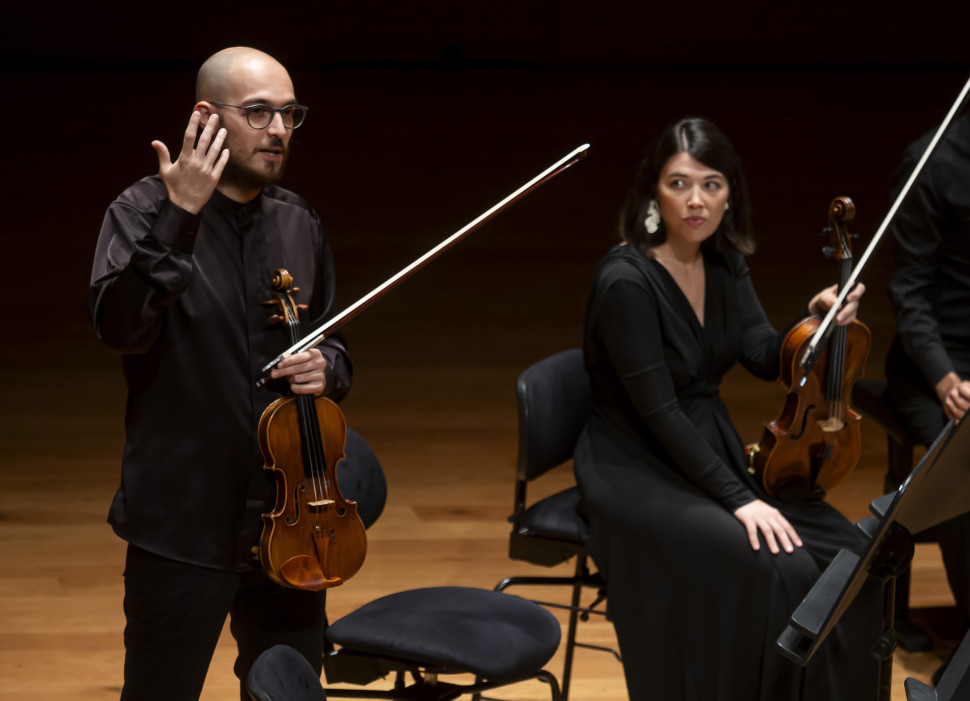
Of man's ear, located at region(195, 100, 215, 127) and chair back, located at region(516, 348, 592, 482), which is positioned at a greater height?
man's ear, located at region(195, 100, 215, 127)

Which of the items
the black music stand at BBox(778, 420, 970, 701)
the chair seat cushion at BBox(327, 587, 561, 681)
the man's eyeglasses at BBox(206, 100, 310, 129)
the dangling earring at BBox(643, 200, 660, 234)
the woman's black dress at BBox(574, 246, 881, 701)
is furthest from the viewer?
the dangling earring at BBox(643, 200, 660, 234)

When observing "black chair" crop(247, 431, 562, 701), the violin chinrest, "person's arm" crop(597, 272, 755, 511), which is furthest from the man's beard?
"person's arm" crop(597, 272, 755, 511)

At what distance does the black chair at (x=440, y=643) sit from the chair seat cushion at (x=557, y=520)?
283 millimetres

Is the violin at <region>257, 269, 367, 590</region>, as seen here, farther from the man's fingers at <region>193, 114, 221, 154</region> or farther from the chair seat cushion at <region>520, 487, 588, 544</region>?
the chair seat cushion at <region>520, 487, 588, 544</region>

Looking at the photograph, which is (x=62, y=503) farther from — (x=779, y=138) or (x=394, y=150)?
(x=779, y=138)

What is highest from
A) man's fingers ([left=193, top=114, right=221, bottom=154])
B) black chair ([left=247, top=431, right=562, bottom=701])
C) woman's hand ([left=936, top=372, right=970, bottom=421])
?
man's fingers ([left=193, top=114, right=221, bottom=154])

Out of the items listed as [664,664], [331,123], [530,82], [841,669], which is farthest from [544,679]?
[530,82]

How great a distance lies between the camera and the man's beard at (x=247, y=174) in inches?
72.7

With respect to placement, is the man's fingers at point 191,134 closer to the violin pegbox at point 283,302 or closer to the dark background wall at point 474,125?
the violin pegbox at point 283,302

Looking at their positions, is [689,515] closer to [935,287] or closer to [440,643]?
[440,643]

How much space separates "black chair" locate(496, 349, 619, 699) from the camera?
252cm

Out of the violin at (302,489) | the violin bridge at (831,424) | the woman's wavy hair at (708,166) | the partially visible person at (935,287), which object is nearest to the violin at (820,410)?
the violin bridge at (831,424)

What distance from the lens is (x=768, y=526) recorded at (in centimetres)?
232

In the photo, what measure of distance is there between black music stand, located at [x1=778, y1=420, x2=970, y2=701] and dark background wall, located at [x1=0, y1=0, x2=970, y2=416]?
3324 millimetres
